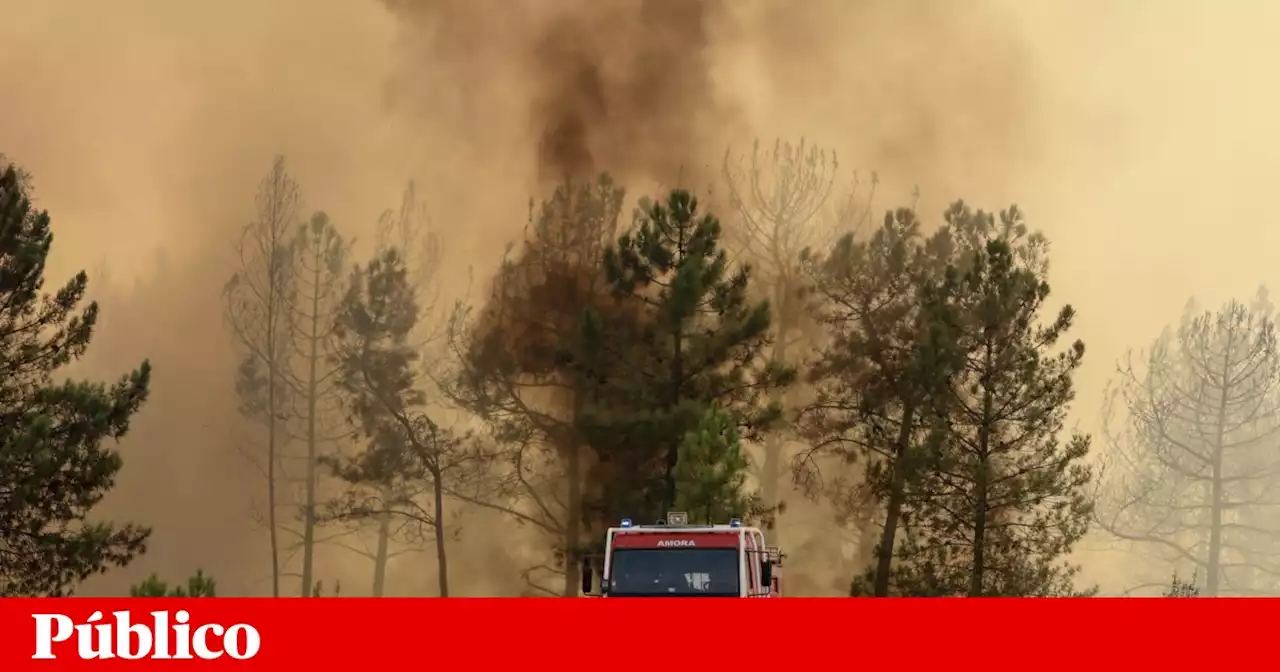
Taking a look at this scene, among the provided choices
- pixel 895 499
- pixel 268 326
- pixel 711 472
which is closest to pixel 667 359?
pixel 711 472

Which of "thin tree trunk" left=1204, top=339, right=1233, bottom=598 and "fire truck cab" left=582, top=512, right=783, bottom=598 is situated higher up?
"thin tree trunk" left=1204, top=339, right=1233, bottom=598

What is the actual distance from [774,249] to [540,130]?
948 cm

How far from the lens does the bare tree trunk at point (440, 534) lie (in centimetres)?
4644

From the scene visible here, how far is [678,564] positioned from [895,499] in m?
17.0

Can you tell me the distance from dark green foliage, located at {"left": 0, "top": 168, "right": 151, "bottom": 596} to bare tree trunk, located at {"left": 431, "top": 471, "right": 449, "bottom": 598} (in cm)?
1521

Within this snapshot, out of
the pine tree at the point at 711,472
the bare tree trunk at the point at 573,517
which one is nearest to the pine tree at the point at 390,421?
the bare tree trunk at the point at 573,517

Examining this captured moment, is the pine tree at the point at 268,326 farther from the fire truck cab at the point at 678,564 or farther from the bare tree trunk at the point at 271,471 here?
the fire truck cab at the point at 678,564

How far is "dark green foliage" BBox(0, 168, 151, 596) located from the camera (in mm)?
30875

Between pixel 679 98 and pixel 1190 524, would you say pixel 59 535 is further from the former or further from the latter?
pixel 1190 524

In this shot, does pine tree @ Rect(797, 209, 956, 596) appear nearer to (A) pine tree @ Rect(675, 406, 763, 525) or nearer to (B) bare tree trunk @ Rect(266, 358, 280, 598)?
(A) pine tree @ Rect(675, 406, 763, 525)

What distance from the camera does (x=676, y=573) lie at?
→ 780 inches

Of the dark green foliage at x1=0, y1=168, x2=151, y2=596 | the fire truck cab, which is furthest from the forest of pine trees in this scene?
the fire truck cab

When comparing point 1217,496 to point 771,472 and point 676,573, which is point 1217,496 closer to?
point 771,472

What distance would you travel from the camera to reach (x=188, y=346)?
173 feet
